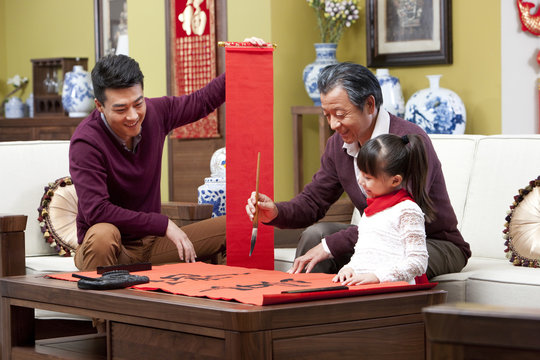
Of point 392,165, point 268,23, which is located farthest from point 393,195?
point 268,23

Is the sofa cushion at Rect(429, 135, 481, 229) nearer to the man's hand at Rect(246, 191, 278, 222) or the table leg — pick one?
the man's hand at Rect(246, 191, 278, 222)

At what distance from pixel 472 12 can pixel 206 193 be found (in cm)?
197

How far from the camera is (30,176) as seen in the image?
3404mm

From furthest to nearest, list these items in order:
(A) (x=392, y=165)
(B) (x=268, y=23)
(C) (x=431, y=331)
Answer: (B) (x=268, y=23)
(A) (x=392, y=165)
(C) (x=431, y=331)

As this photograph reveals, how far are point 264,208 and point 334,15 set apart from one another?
250 cm

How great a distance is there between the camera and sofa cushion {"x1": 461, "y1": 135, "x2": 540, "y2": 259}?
2957 mm

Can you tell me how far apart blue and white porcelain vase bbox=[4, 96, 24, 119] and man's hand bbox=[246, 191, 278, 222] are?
16.5 feet

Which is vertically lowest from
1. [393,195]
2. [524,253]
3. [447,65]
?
[524,253]

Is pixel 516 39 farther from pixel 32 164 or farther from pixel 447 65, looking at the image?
pixel 32 164

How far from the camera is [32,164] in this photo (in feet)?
11.2

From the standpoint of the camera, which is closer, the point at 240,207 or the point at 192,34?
the point at 240,207

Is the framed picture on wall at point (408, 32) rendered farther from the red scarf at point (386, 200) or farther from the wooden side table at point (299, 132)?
the red scarf at point (386, 200)

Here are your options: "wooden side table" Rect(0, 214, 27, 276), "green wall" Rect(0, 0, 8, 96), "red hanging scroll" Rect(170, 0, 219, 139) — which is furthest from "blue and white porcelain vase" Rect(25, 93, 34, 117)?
"wooden side table" Rect(0, 214, 27, 276)

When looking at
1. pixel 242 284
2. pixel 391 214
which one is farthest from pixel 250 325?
pixel 391 214
